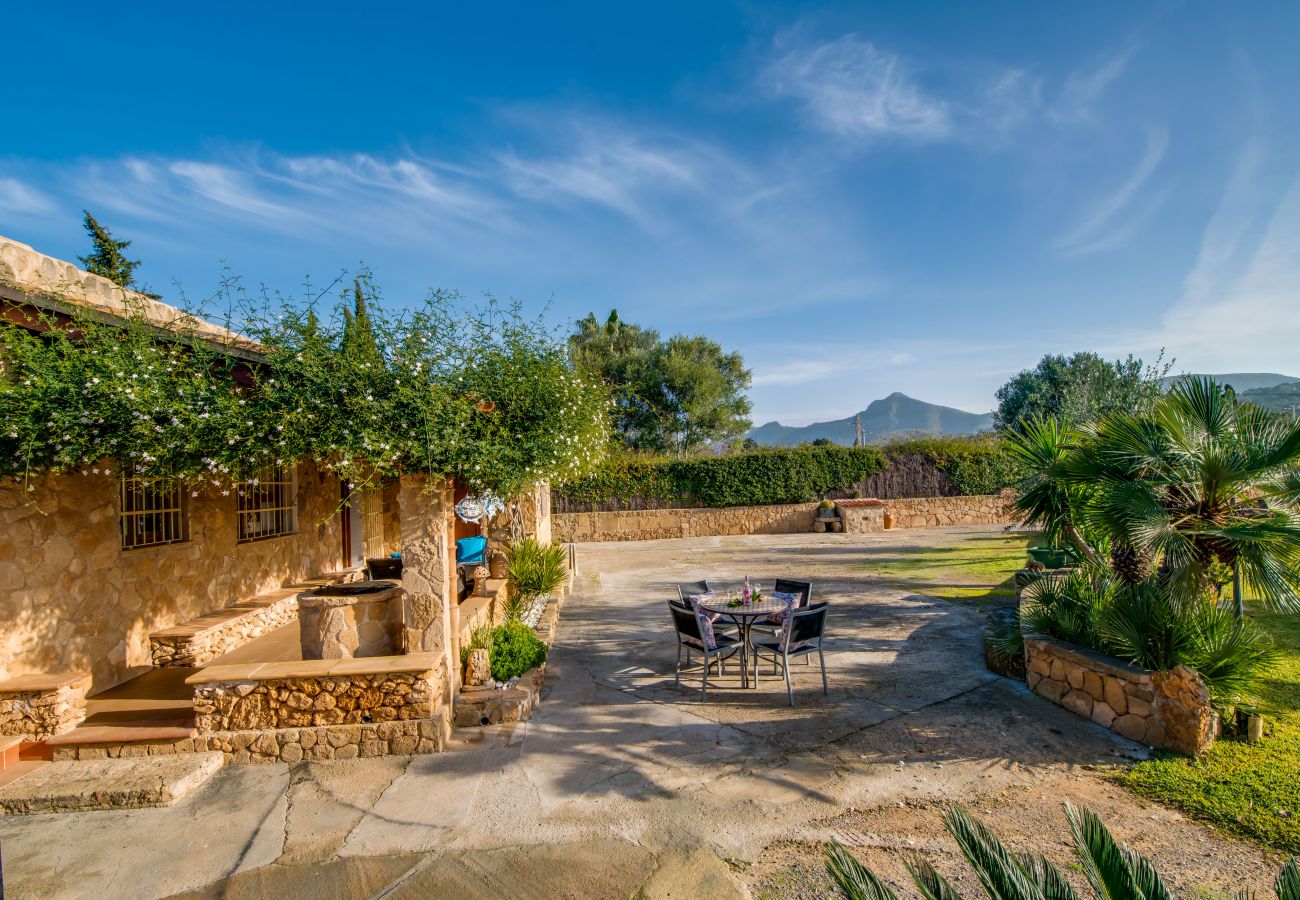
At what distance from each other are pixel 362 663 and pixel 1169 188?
13.9m

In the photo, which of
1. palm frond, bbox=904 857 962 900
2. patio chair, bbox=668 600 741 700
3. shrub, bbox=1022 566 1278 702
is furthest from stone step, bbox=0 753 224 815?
shrub, bbox=1022 566 1278 702

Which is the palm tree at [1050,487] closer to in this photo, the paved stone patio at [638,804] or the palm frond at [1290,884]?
the paved stone patio at [638,804]

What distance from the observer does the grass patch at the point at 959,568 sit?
10.9 m

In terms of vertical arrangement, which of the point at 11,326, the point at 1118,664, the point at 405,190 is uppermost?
the point at 405,190

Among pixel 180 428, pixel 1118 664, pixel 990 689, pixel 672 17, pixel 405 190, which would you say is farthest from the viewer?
pixel 405 190

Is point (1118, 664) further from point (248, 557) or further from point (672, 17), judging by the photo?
point (672, 17)

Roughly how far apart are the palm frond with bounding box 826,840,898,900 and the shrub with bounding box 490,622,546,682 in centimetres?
484

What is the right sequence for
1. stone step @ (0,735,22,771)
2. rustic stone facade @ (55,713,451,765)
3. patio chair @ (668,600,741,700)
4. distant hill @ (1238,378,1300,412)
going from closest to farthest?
stone step @ (0,735,22,771) < rustic stone facade @ (55,713,451,765) < distant hill @ (1238,378,1300,412) < patio chair @ (668,600,741,700)

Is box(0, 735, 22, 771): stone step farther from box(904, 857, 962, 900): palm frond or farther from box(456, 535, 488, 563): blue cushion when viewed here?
box(904, 857, 962, 900): palm frond

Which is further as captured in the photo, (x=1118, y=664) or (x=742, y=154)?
(x=742, y=154)

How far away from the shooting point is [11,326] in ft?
15.8

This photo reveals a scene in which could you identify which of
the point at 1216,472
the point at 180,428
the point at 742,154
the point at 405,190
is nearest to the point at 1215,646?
the point at 1216,472

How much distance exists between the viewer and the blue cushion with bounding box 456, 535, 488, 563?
34.1ft

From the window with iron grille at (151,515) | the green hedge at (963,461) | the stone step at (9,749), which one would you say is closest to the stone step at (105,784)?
the stone step at (9,749)
